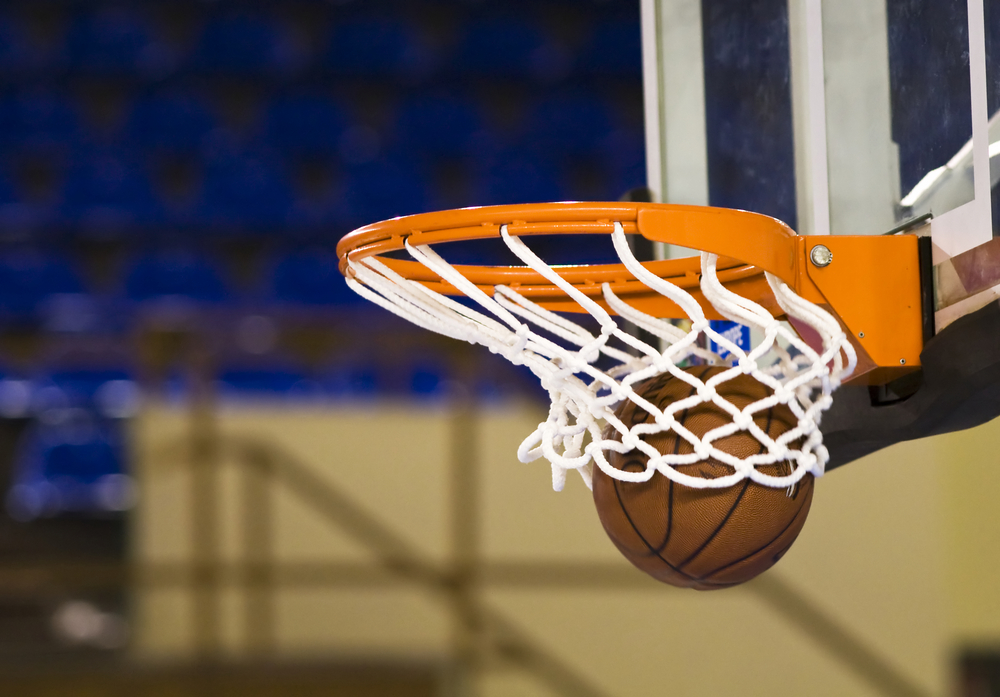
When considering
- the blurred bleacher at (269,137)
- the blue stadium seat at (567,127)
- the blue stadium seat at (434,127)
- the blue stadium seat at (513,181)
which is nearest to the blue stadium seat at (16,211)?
the blurred bleacher at (269,137)

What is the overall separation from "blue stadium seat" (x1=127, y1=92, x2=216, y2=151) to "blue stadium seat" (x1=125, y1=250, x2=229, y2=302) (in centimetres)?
57

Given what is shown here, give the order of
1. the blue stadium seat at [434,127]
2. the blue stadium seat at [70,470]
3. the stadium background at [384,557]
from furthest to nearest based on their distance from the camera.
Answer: the blue stadium seat at [434,127], the blue stadium seat at [70,470], the stadium background at [384,557]

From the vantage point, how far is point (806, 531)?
3.12 meters

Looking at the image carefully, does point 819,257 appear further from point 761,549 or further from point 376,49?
point 376,49

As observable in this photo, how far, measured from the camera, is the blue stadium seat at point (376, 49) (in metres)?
5.06

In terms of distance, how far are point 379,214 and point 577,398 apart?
13.6 ft

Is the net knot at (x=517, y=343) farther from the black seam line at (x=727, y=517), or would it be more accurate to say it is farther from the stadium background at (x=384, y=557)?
the stadium background at (x=384, y=557)

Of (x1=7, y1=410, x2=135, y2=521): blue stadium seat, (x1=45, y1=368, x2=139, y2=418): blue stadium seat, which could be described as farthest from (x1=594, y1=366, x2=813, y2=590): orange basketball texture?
(x1=45, y1=368, x2=139, y2=418): blue stadium seat

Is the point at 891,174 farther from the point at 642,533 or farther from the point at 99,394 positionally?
the point at 99,394

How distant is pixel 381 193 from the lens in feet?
16.4

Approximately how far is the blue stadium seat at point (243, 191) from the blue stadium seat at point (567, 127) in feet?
4.04

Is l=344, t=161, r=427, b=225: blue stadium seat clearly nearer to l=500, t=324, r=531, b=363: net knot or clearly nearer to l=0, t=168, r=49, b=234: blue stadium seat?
l=0, t=168, r=49, b=234: blue stadium seat

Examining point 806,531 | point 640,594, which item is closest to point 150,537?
point 640,594

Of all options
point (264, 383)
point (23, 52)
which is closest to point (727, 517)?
point (264, 383)
